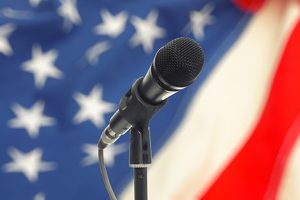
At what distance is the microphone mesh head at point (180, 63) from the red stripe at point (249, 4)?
854 mm

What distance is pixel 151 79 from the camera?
0.67 meters

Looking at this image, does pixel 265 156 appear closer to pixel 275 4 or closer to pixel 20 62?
pixel 275 4

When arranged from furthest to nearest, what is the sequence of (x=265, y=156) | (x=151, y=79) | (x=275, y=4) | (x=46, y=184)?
(x=275, y=4), (x=265, y=156), (x=46, y=184), (x=151, y=79)

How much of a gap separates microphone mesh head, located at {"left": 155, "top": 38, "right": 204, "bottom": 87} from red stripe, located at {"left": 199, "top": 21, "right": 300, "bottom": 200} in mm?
724

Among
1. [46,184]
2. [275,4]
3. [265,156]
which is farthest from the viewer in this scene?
[275,4]

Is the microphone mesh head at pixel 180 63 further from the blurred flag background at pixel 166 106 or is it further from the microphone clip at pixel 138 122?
the blurred flag background at pixel 166 106

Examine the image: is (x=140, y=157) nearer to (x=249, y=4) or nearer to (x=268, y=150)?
(x=268, y=150)

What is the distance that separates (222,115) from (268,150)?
0.16m

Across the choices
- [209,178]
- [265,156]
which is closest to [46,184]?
[209,178]

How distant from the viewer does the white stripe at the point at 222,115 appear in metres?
1.31

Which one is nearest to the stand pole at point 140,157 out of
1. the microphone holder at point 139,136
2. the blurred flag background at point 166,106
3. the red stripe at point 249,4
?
the microphone holder at point 139,136

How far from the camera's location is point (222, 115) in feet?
4.47

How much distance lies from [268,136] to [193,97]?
24cm

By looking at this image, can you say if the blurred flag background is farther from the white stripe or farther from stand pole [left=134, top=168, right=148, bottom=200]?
stand pole [left=134, top=168, right=148, bottom=200]
